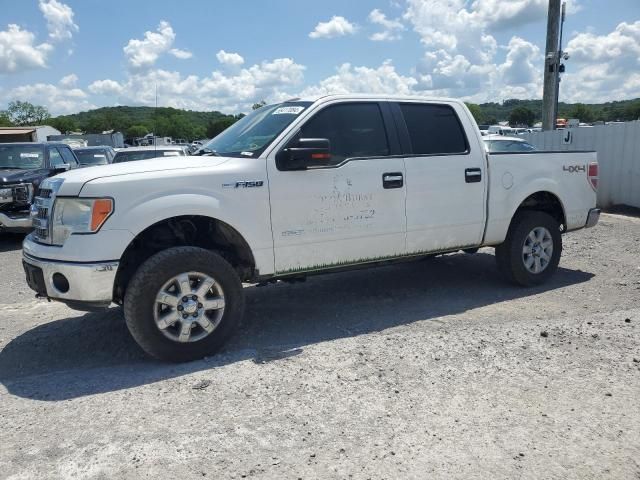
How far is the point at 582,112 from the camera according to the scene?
92.7m

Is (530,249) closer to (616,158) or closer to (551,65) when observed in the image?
(616,158)

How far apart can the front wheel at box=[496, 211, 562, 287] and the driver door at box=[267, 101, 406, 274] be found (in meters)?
1.55

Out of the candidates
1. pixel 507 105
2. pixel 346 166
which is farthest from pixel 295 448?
pixel 507 105

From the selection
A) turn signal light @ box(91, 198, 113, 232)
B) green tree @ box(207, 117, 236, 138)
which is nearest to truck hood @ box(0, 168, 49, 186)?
green tree @ box(207, 117, 236, 138)

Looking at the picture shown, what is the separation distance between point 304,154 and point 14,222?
Result: 6.90 meters

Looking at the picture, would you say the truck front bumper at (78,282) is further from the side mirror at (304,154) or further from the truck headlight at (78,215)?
the side mirror at (304,154)

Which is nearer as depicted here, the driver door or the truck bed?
the driver door

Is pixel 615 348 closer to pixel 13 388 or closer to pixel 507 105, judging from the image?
pixel 13 388

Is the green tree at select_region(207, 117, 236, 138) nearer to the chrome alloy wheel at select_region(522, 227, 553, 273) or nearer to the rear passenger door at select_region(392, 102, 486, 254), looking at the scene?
the rear passenger door at select_region(392, 102, 486, 254)

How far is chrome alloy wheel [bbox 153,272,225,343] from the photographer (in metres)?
4.15

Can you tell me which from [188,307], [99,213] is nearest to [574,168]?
[188,307]

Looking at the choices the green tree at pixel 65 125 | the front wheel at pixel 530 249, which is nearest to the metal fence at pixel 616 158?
the front wheel at pixel 530 249

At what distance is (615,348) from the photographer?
4402 millimetres

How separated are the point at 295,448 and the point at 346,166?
2.56m
